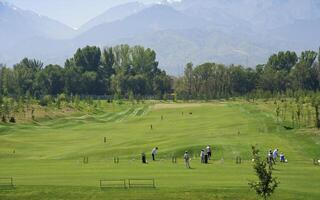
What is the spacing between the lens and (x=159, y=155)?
235ft

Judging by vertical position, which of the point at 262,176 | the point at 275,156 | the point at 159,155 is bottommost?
the point at 159,155

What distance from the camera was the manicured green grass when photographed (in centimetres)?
4653

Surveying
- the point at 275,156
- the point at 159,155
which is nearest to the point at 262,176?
the point at 275,156

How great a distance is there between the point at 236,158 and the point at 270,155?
726 cm

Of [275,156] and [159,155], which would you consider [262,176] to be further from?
[159,155]

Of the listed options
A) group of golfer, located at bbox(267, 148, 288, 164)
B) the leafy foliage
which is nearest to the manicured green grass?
group of golfer, located at bbox(267, 148, 288, 164)

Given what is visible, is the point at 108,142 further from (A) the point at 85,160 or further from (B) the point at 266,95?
(B) the point at 266,95

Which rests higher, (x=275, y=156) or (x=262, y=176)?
(x=262, y=176)

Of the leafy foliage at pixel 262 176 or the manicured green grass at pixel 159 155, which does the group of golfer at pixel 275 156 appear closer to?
the manicured green grass at pixel 159 155

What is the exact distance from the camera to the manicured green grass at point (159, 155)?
4653 cm

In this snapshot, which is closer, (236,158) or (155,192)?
(155,192)

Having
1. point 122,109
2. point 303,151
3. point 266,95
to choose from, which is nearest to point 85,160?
point 303,151

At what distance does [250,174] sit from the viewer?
5356 centimetres

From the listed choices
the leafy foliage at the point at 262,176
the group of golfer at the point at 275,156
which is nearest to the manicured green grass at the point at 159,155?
the group of golfer at the point at 275,156
